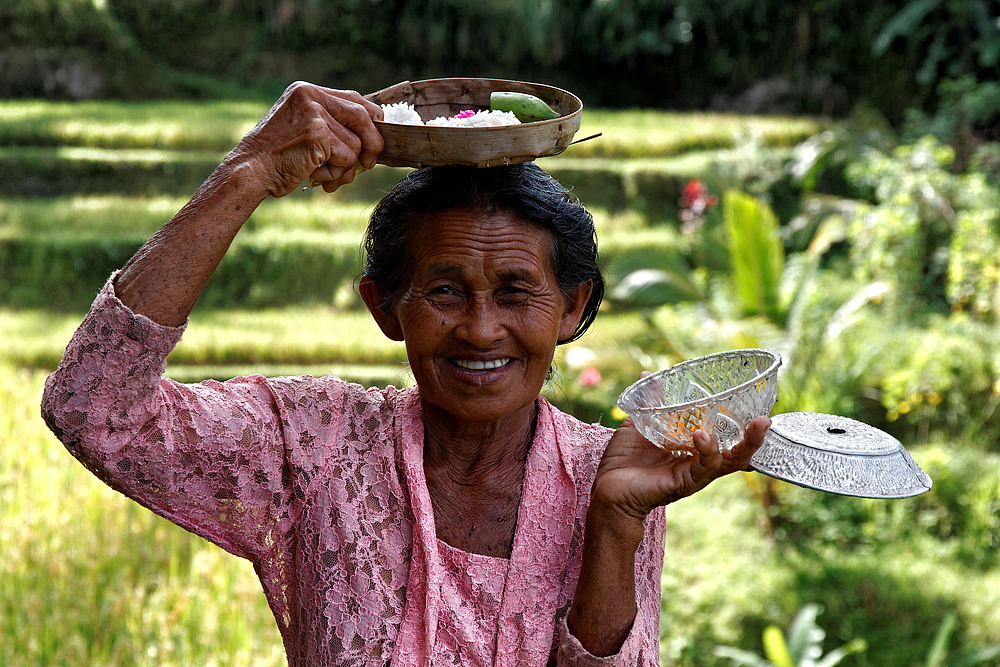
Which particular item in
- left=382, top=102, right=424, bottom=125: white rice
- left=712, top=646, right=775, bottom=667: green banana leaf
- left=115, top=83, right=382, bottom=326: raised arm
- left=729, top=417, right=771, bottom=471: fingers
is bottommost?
left=712, top=646, right=775, bottom=667: green banana leaf

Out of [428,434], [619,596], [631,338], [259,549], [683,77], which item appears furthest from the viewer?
[683,77]

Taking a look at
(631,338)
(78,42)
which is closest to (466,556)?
(631,338)

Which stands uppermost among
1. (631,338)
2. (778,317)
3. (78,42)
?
(78,42)

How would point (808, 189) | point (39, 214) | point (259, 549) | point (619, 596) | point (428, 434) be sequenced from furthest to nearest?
point (808, 189)
point (39, 214)
point (428, 434)
point (259, 549)
point (619, 596)

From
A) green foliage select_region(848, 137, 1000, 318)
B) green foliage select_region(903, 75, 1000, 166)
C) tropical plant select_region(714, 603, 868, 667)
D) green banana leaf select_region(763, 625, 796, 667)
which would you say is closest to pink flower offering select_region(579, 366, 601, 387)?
tropical plant select_region(714, 603, 868, 667)

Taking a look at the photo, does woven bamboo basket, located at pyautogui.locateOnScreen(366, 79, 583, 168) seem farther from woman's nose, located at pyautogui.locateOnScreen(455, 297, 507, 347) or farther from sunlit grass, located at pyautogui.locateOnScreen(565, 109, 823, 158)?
sunlit grass, located at pyautogui.locateOnScreen(565, 109, 823, 158)

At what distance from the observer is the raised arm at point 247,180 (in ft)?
5.00

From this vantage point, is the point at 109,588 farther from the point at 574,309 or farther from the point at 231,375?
the point at 231,375

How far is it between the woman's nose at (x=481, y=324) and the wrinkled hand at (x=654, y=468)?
295mm

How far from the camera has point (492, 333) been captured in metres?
1.73

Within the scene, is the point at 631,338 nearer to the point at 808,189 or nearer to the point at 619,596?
the point at 808,189

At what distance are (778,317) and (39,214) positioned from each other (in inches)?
291

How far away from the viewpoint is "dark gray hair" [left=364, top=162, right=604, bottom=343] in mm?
1795

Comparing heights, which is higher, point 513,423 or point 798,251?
point 513,423
